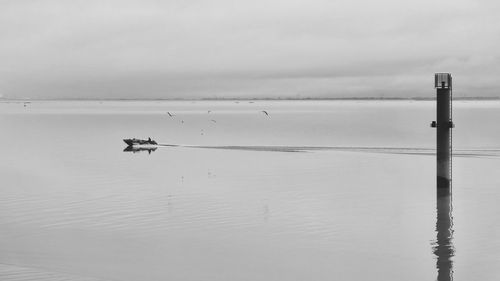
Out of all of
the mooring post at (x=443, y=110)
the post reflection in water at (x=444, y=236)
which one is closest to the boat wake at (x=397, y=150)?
the post reflection in water at (x=444, y=236)

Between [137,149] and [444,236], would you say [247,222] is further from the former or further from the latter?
[137,149]

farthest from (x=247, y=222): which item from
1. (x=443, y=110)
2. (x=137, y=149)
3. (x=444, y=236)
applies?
(x=137, y=149)

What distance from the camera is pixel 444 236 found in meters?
24.5

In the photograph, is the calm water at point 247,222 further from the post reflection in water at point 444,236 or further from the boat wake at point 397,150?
the boat wake at point 397,150

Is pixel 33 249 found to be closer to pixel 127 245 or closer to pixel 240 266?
pixel 127 245

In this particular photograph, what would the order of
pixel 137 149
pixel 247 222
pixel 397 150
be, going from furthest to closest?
1. pixel 137 149
2. pixel 397 150
3. pixel 247 222

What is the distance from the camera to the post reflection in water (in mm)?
19750

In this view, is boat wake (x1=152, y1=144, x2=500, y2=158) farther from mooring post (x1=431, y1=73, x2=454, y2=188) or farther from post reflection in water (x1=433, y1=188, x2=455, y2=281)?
mooring post (x1=431, y1=73, x2=454, y2=188)

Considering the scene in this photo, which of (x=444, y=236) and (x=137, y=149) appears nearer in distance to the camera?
(x=444, y=236)

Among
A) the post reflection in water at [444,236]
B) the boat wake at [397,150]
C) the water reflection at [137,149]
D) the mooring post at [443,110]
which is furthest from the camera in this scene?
the water reflection at [137,149]

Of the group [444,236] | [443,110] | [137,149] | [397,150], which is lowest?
[444,236]

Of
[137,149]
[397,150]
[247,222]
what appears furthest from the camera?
[137,149]

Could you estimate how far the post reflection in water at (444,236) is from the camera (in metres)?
19.8

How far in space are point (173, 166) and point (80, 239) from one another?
92.1ft
